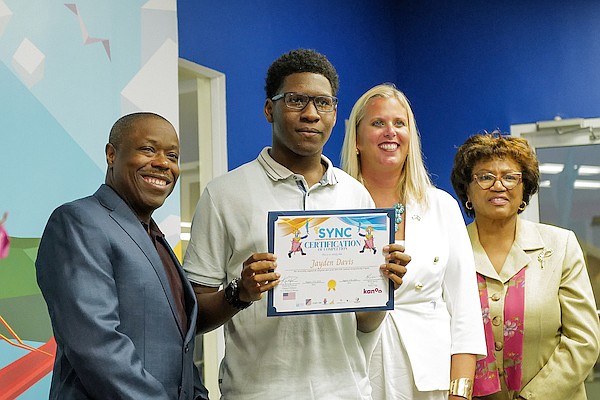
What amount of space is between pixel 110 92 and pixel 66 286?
1426 mm

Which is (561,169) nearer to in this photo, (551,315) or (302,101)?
(551,315)

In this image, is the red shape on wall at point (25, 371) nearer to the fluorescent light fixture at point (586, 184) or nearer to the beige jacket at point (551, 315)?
the beige jacket at point (551, 315)

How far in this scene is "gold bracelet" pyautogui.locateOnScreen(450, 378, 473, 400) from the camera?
273 cm

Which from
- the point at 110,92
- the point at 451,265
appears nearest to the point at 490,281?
the point at 451,265

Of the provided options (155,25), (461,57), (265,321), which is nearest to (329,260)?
(265,321)

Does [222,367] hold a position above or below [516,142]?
below

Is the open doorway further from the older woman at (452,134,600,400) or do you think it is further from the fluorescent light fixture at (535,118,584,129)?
the fluorescent light fixture at (535,118,584,129)

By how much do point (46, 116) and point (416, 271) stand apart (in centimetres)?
130

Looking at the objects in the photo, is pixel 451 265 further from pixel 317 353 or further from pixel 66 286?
pixel 66 286

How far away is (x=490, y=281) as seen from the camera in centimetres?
313

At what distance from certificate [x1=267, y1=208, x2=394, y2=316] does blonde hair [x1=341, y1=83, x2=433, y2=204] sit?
2.16 ft

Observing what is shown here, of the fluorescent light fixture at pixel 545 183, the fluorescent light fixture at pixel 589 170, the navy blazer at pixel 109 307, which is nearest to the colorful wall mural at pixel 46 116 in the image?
the navy blazer at pixel 109 307

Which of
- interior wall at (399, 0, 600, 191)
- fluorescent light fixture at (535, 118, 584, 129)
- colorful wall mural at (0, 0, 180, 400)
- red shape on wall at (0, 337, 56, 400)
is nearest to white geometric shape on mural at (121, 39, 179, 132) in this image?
colorful wall mural at (0, 0, 180, 400)

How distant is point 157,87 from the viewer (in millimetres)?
3279
